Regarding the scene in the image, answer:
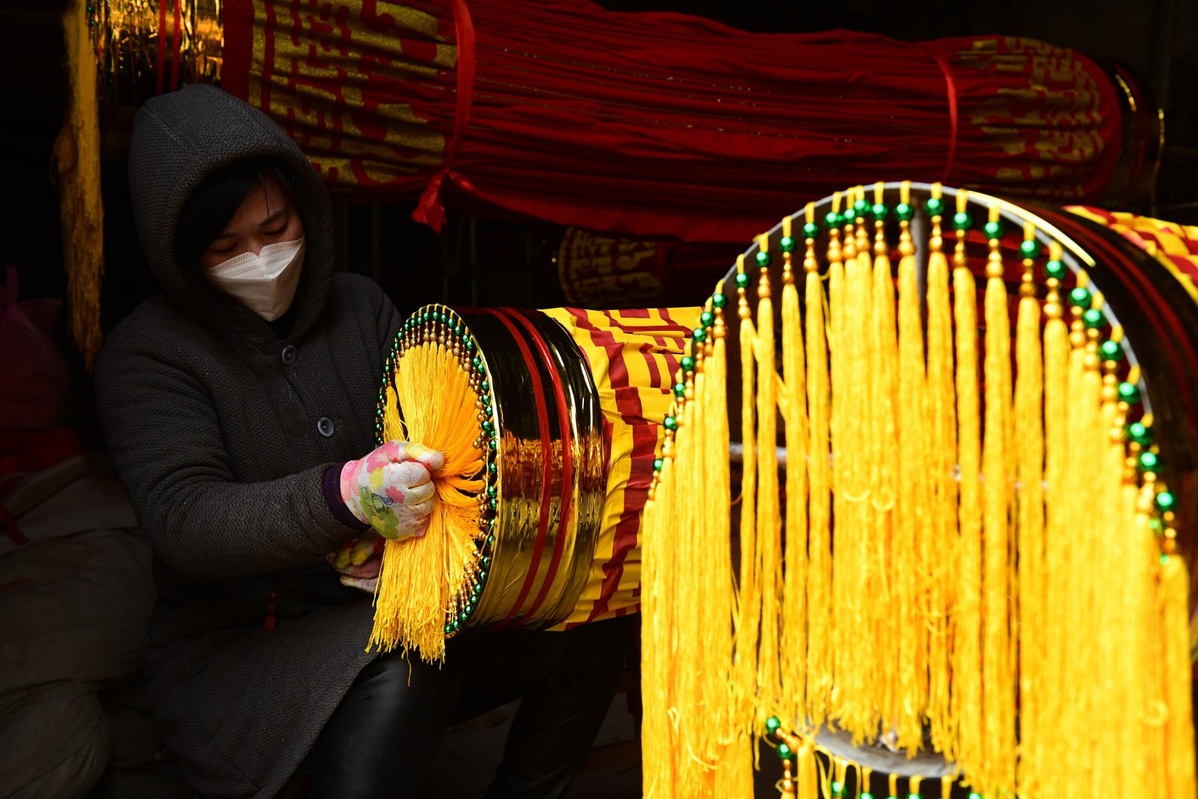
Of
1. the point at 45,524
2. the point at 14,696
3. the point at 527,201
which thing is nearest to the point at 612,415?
the point at 527,201

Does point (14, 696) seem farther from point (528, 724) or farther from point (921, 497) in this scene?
point (921, 497)

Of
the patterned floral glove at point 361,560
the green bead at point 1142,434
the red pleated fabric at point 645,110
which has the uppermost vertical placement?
the red pleated fabric at point 645,110

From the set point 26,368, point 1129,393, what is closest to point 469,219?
point 26,368

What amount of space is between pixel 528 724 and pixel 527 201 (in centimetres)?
98

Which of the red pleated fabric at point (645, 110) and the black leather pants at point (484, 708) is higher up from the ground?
the red pleated fabric at point (645, 110)

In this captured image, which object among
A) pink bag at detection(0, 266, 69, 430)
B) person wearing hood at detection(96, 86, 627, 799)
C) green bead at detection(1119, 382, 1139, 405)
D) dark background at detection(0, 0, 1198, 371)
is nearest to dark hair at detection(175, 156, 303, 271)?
person wearing hood at detection(96, 86, 627, 799)

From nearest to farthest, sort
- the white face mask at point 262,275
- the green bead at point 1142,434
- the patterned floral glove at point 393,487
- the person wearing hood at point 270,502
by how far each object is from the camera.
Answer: the green bead at point 1142,434
the patterned floral glove at point 393,487
the person wearing hood at point 270,502
the white face mask at point 262,275

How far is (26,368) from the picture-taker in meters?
2.13

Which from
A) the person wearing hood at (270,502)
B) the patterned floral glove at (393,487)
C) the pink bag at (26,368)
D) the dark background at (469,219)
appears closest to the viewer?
the patterned floral glove at (393,487)

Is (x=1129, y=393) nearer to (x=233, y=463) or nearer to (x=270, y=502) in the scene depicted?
(x=270, y=502)

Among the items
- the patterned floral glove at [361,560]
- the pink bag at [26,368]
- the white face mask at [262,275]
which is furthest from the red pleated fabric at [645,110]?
the pink bag at [26,368]

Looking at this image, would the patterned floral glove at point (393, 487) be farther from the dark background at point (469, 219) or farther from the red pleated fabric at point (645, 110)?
the dark background at point (469, 219)

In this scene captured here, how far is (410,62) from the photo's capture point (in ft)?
6.08

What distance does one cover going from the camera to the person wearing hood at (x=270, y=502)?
134 centimetres
